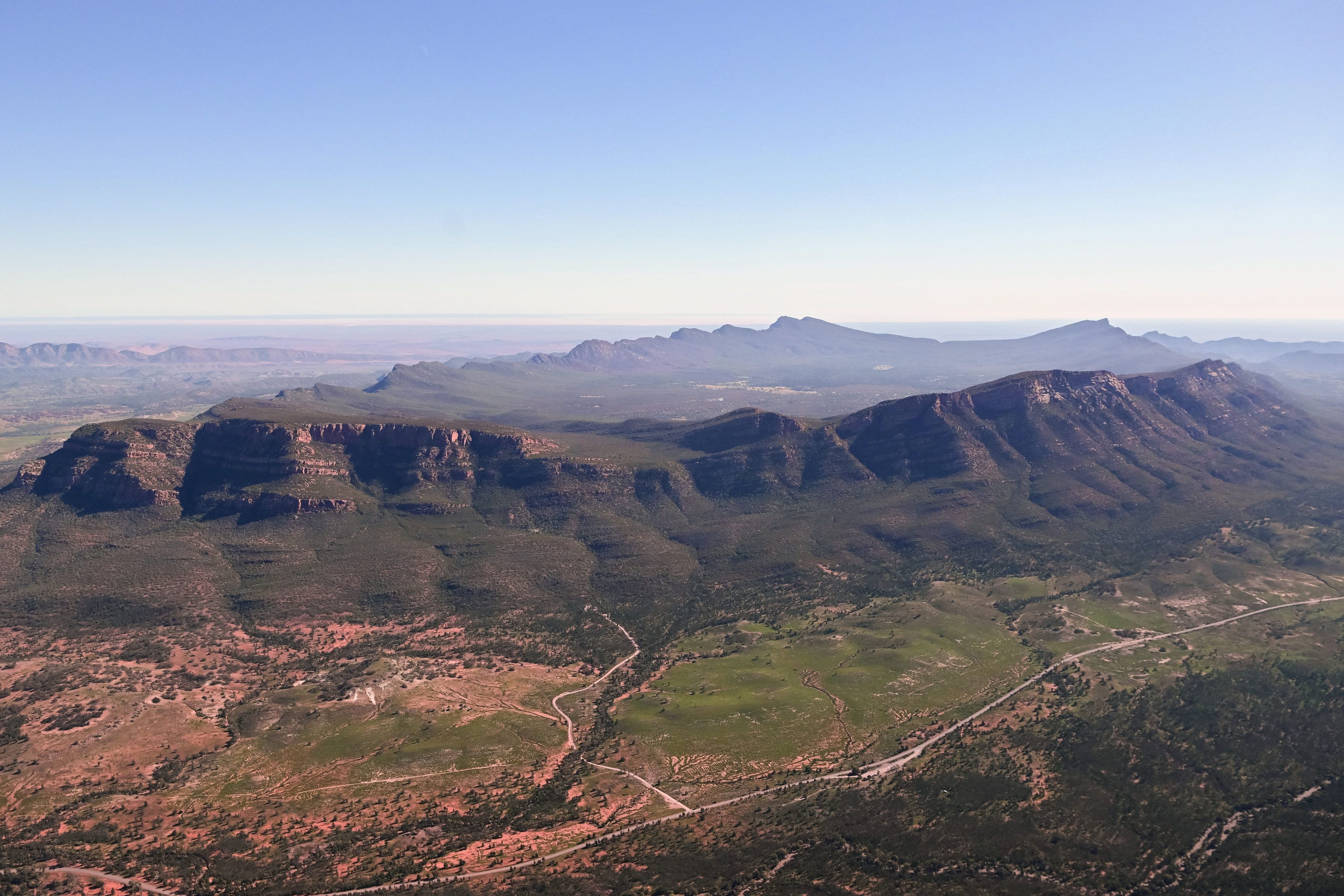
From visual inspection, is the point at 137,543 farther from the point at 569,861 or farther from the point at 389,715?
the point at 569,861

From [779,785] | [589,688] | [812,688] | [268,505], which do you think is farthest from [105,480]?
[779,785]

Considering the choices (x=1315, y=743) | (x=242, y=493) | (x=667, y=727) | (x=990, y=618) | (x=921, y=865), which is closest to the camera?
(x=921, y=865)

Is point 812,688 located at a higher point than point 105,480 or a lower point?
lower

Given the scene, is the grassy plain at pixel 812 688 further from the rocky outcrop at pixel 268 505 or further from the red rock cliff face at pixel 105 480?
the red rock cliff face at pixel 105 480

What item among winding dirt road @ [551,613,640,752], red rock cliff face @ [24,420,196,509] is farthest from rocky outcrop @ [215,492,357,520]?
winding dirt road @ [551,613,640,752]

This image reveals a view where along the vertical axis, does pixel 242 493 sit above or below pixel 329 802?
above

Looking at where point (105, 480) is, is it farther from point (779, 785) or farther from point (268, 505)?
point (779, 785)

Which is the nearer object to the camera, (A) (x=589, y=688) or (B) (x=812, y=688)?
(B) (x=812, y=688)

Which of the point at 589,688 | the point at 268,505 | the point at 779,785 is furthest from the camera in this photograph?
the point at 268,505

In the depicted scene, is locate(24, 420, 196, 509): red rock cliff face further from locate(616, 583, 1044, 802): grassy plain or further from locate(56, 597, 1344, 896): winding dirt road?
locate(616, 583, 1044, 802): grassy plain

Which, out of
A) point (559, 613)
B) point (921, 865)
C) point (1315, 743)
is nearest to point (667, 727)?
point (921, 865)

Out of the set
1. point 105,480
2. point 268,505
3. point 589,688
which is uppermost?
point 105,480
